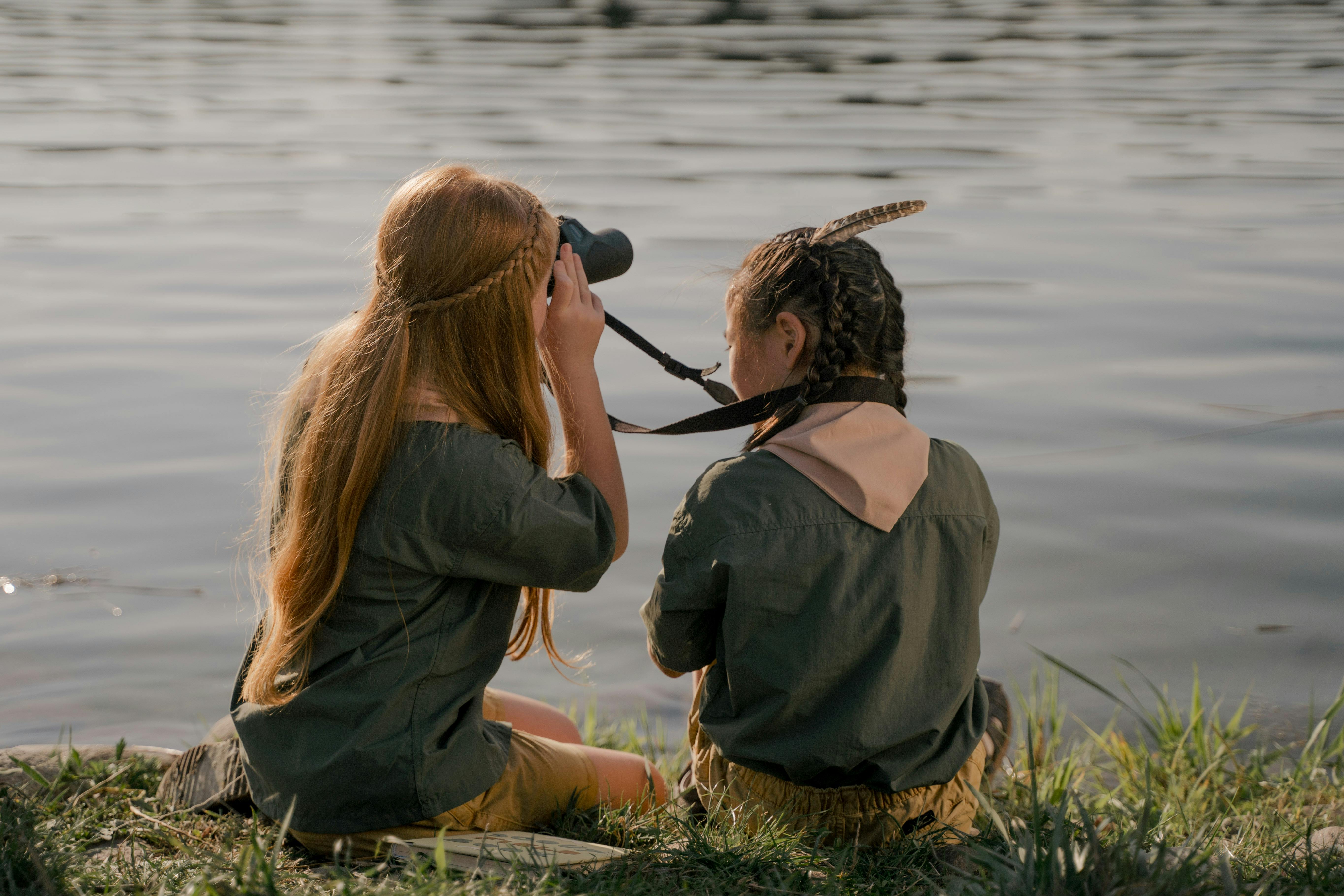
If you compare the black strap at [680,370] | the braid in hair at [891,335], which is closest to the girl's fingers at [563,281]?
the black strap at [680,370]

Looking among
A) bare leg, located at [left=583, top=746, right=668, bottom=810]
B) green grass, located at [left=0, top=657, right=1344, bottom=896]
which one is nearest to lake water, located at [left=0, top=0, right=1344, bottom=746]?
green grass, located at [left=0, top=657, right=1344, bottom=896]

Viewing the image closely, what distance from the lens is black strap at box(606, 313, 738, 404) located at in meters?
2.67

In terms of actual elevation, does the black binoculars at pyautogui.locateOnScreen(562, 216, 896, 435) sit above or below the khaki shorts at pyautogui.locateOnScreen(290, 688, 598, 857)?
above

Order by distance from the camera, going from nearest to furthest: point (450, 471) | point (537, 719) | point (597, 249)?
point (450, 471), point (597, 249), point (537, 719)

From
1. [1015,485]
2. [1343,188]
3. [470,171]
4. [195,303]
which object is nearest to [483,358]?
[470,171]

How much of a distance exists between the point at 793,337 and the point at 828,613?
53cm

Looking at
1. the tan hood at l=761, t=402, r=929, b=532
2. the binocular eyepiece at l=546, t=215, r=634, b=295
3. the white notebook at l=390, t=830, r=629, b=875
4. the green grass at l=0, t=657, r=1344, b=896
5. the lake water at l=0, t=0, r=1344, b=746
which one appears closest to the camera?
the green grass at l=0, t=657, r=1344, b=896

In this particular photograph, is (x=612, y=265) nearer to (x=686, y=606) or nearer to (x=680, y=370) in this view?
(x=680, y=370)

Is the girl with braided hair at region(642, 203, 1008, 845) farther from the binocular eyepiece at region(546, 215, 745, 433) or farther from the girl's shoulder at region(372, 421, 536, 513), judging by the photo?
the girl's shoulder at region(372, 421, 536, 513)

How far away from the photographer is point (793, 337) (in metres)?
2.46

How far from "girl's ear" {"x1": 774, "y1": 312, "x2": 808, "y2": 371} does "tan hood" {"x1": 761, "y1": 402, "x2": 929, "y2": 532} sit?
0.12 m

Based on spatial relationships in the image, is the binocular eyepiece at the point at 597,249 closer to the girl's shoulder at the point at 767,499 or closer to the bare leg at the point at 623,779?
the girl's shoulder at the point at 767,499

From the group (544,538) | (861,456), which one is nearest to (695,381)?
(861,456)

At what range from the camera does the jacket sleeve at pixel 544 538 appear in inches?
87.7
